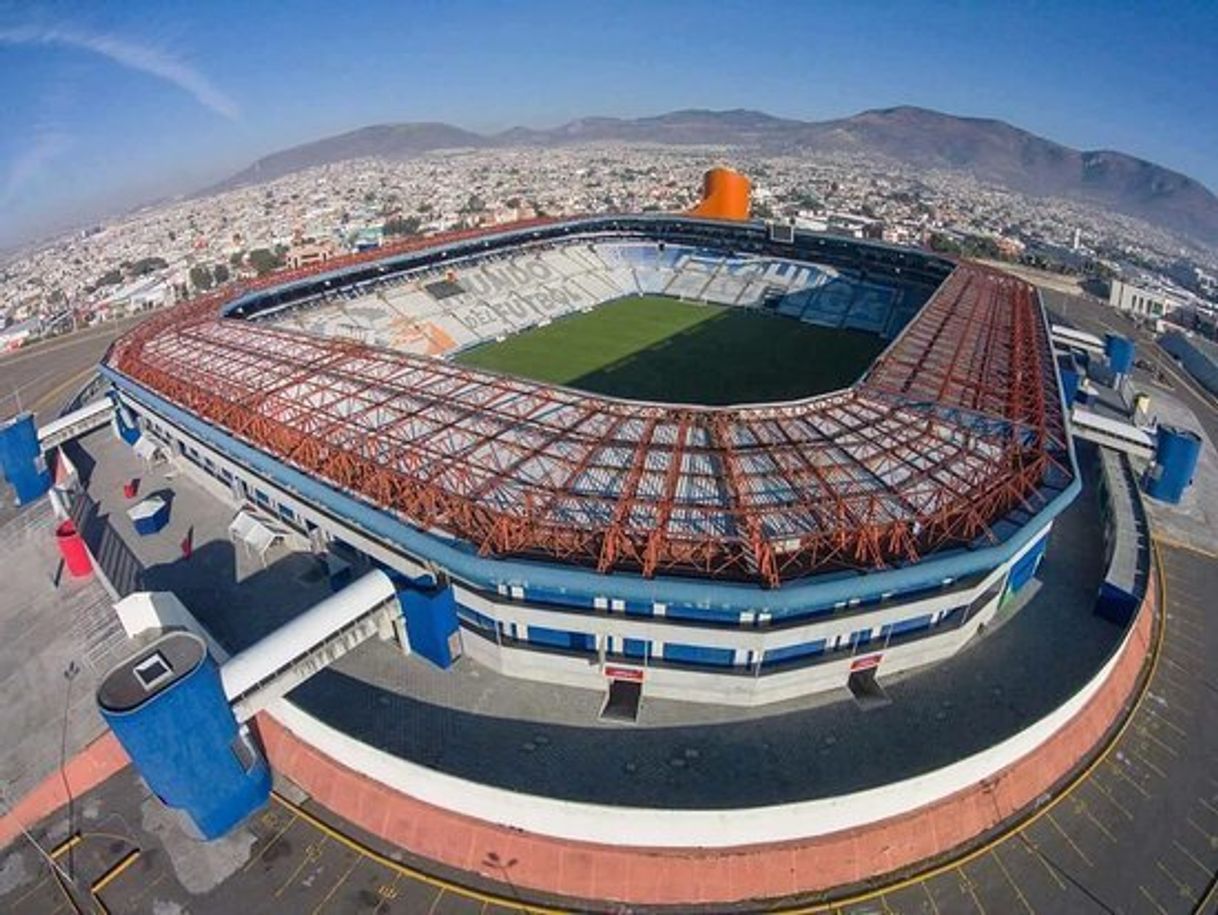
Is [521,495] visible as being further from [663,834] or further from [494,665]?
[663,834]

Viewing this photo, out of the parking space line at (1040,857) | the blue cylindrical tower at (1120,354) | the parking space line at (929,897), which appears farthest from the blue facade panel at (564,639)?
the blue cylindrical tower at (1120,354)

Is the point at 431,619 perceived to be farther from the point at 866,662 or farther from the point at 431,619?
the point at 866,662

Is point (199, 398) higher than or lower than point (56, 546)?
higher

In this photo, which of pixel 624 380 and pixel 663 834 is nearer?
pixel 663 834

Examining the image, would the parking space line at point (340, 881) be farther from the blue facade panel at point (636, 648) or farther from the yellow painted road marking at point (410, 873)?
the blue facade panel at point (636, 648)

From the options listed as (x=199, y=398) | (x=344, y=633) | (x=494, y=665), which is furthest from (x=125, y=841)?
(x=199, y=398)

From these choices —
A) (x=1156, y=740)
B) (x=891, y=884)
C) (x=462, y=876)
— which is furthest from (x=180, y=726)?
(x=1156, y=740)

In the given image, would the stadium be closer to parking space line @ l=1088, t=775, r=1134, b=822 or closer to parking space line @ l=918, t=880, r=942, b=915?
parking space line @ l=1088, t=775, r=1134, b=822
